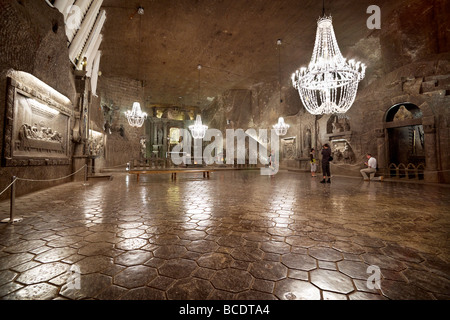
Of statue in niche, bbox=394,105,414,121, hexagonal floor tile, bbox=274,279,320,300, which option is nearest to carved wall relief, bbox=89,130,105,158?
hexagonal floor tile, bbox=274,279,320,300

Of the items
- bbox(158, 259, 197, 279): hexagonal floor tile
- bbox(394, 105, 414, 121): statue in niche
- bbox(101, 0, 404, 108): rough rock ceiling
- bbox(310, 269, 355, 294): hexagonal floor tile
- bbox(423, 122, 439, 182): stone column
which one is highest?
bbox(101, 0, 404, 108): rough rock ceiling

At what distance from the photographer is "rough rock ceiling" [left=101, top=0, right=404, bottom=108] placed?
8078 mm

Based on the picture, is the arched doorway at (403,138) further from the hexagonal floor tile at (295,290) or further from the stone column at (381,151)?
the hexagonal floor tile at (295,290)

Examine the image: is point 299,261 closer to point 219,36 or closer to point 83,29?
point 83,29

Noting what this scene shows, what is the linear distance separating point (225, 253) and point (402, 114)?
11.1 meters

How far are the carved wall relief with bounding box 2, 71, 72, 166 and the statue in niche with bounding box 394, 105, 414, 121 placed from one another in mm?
14013

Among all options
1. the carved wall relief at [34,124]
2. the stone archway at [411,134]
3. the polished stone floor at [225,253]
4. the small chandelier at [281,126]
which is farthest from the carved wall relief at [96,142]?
the stone archway at [411,134]

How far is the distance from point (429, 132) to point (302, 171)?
6.63 meters

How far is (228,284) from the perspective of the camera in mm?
1459

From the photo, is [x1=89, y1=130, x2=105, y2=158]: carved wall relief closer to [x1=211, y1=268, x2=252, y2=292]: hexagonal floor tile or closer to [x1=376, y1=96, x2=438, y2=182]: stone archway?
[x1=211, y1=268, x2=252, y2=292]: hexagonal floor tile
